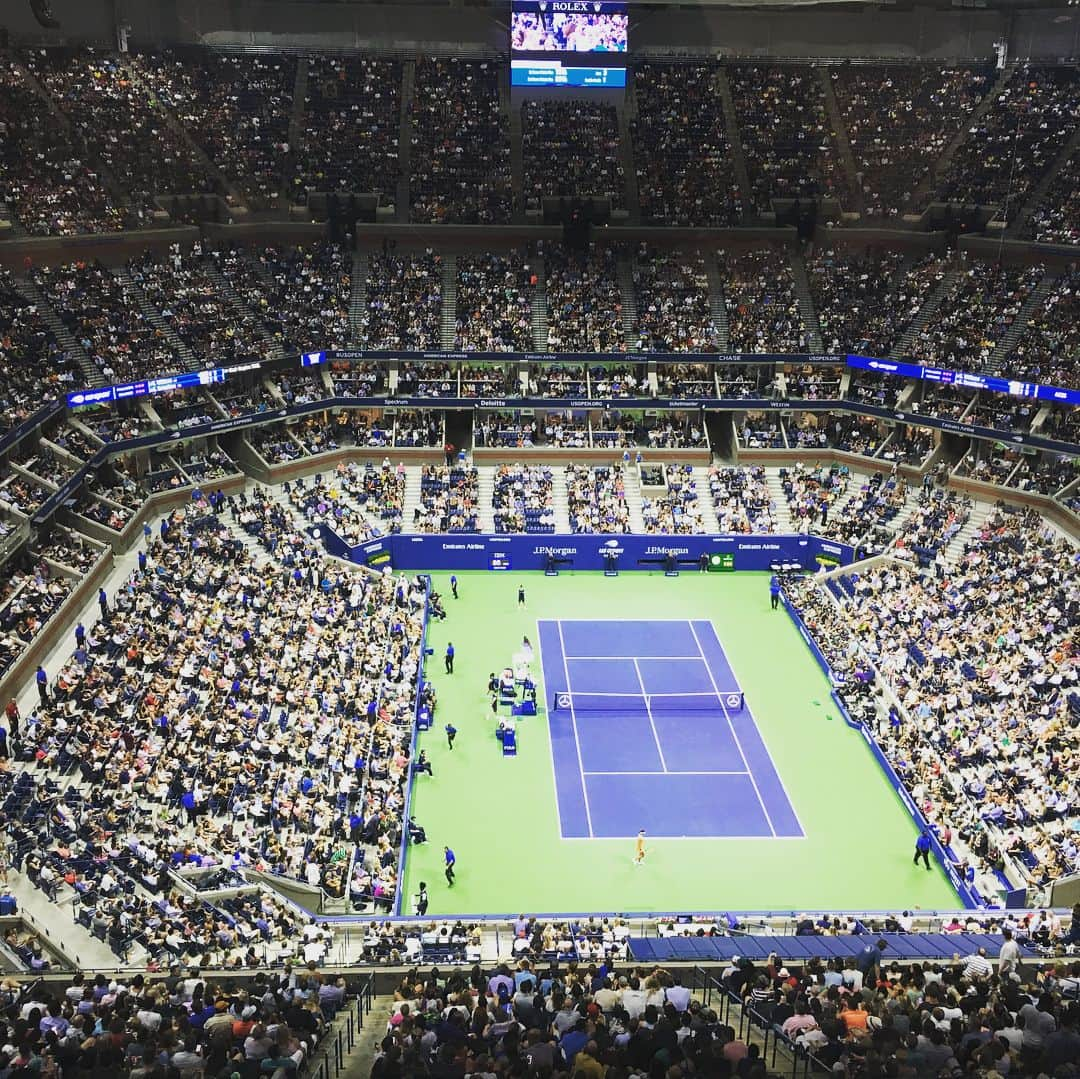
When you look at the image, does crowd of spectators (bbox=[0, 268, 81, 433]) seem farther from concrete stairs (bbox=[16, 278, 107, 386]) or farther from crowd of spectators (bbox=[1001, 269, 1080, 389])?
crowd of spectators (bbox=[1001, 269, 1080, 389])

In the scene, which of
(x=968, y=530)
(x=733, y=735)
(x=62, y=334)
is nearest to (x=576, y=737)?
(x=733, y=735)

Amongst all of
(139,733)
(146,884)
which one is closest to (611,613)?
(139,733)

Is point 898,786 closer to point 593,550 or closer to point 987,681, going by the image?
point 987,681

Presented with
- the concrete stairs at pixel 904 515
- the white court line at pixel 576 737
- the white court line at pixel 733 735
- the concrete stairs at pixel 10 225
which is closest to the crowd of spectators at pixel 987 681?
the concrete stairs at pixel 904 515

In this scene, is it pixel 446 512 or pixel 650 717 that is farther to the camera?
pixel 446 512

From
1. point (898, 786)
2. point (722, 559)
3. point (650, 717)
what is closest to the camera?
point (898, 786)

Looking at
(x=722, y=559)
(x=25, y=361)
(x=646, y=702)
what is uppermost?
(x=25, y=361)

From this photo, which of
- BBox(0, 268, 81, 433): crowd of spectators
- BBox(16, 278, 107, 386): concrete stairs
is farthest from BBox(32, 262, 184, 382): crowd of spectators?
BBox(0, 268, 81, 433): crowd of spectators
